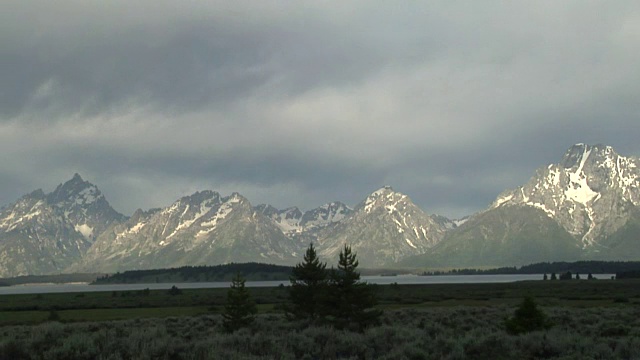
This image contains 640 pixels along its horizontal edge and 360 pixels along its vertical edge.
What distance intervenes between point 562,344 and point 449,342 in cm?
350

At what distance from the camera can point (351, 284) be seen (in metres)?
33.9

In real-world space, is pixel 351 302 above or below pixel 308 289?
below

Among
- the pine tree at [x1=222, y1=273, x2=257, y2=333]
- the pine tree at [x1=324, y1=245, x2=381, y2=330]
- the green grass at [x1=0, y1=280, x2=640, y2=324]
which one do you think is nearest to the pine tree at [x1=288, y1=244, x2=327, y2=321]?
the pine tree at [x1=324, y1=245, x2=381, y2=330]

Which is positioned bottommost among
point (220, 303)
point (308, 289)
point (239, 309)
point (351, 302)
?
point (220, 303)

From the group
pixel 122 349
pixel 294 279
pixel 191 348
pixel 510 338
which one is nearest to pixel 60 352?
pixel 122 349

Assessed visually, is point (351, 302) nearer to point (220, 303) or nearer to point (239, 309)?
point (239, 309)

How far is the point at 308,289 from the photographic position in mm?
36469

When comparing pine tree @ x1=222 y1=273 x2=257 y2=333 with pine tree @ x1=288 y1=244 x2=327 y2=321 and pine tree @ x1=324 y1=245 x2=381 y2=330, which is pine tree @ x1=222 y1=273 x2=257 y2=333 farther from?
pine tree @ x1=324 y1=245 x2=381 y2=330

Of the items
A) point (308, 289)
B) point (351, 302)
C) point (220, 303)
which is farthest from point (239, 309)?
point (220, 303)

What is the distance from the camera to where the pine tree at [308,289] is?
117ft

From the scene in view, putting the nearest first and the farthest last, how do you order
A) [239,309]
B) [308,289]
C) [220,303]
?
[308,289] → [239,309] → [220,303]

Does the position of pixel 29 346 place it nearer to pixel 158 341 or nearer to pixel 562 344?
pixel 158 341

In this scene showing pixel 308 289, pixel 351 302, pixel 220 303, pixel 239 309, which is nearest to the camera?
pixel 351 302

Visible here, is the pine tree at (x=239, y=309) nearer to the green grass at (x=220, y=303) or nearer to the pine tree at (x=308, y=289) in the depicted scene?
the pine tree at (x=308, y=289)
